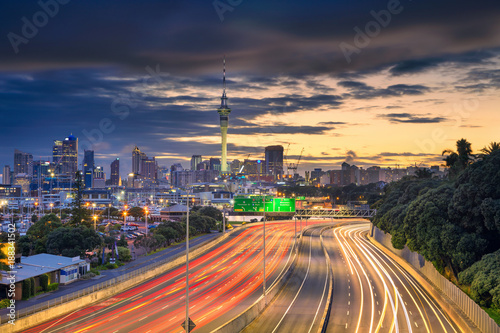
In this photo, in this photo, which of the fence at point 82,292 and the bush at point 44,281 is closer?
the fence at point 82,292

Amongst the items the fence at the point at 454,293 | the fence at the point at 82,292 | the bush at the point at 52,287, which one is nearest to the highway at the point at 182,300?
the fence at the point at 82,292

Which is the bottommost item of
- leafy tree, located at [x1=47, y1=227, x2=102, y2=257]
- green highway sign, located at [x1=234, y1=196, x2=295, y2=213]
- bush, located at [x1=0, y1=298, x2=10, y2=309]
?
bush, located at [x1=0, y1=298, x2=10, y2=309]

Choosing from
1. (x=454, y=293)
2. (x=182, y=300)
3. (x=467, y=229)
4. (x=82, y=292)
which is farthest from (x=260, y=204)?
(x=82, y=292)

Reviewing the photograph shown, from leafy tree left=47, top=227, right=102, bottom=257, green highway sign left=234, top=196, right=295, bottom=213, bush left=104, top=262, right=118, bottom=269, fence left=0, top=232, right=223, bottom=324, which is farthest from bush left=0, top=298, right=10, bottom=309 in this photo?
green highway sign left=234, top=196, right=295, bottom=213

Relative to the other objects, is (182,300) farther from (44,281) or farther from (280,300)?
(44,281)

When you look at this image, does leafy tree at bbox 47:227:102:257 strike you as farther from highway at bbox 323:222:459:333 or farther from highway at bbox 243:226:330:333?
highway at bbox 323:222:459:333

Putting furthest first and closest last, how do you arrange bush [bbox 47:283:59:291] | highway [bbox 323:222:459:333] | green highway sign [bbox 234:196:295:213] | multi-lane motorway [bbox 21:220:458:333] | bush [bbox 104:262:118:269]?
green highway sign [bbox 234:196:295:213] → bush [bbox 104:262:118:269] → bush [bbox 47:283:59:291] → highway [bbox 323:222:459:333] → multi-lane motorway [bbox 21:220:458:333]

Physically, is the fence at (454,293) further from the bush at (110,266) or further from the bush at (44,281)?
the bush at (44,281)
